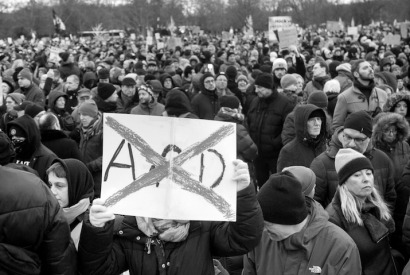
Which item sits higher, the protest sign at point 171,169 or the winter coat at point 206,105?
the protest sign at point 171,169

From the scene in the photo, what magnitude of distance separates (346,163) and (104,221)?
69.7 inches

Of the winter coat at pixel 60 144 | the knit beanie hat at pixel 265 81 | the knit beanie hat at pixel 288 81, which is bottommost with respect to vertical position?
the winter coat at pixel 60 144

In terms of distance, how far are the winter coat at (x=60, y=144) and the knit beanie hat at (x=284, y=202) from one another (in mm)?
2817

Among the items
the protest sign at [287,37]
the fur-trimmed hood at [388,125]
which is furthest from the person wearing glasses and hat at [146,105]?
the protest sign at [287,37]

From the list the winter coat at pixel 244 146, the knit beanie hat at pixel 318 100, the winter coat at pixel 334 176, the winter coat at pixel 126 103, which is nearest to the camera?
the winter coat at pixel 334 176

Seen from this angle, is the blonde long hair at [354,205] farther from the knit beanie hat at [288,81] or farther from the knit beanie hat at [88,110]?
the knit beanie hat at [288,81]

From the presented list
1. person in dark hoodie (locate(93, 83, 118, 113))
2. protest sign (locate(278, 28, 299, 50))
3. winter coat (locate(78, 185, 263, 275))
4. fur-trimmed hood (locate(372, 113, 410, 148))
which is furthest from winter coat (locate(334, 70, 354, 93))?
winter coat (locate(78, 185, 263, 275))

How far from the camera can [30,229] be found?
2250 millimetres

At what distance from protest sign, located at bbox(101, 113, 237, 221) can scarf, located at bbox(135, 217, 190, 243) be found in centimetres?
18

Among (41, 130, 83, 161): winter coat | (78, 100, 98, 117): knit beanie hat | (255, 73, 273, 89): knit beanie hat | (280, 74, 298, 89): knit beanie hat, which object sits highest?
(255, 73, 273, 89): knit beanie hat

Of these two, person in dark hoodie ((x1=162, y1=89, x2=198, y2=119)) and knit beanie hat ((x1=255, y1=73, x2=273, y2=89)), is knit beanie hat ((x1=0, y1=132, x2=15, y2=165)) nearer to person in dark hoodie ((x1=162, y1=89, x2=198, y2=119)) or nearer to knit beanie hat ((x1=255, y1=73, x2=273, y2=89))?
person in dark hoodie ((x1=162, y1=89, x2=198, y2=119))

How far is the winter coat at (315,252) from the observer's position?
275cm

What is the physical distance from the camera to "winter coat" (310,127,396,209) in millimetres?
4074

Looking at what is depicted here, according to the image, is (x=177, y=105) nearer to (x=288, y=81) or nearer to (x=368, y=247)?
(x=288, y=81)
